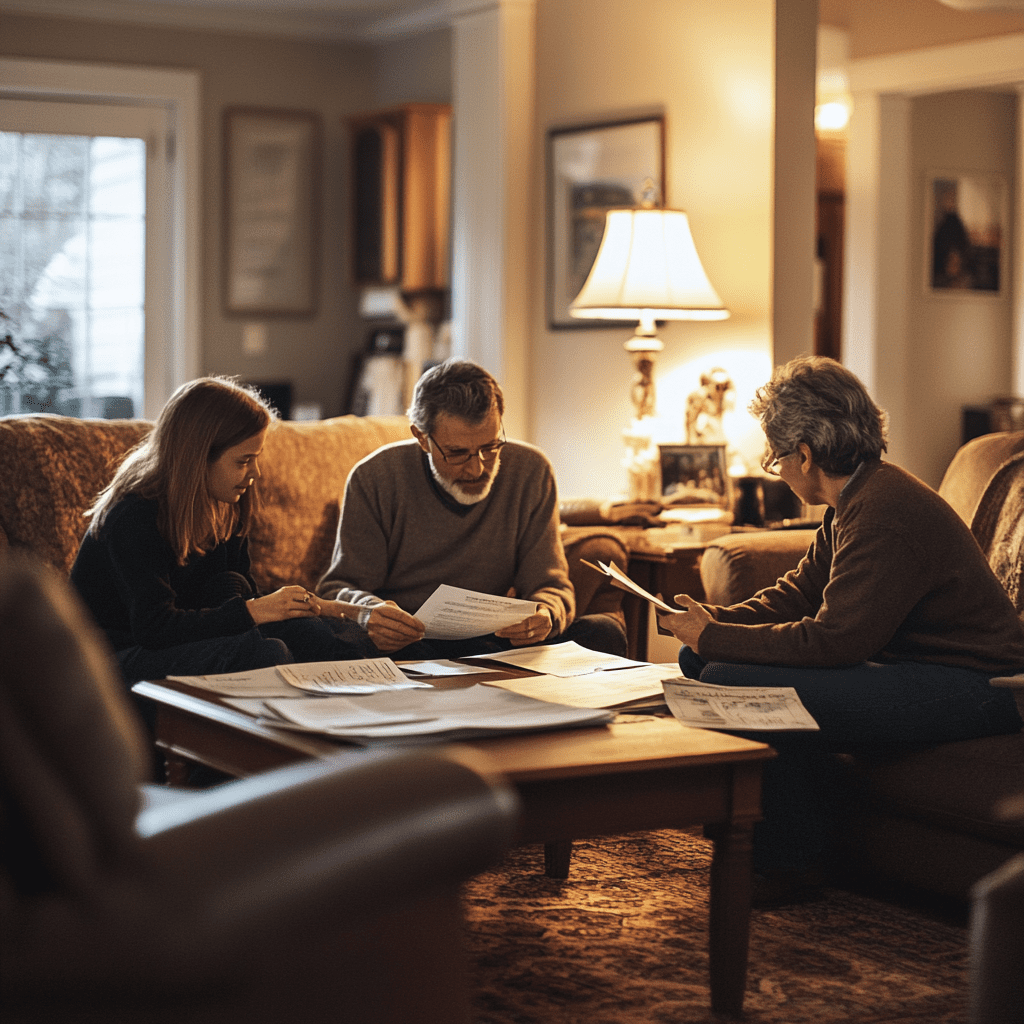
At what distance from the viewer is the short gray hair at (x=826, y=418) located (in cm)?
253

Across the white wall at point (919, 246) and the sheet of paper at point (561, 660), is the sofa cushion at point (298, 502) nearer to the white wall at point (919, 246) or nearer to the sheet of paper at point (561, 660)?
the sheet of paper at point (561, 660)

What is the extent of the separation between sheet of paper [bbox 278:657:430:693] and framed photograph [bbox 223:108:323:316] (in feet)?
12.7

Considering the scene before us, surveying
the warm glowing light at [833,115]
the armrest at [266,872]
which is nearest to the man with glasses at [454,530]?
the armrest at [266,872]

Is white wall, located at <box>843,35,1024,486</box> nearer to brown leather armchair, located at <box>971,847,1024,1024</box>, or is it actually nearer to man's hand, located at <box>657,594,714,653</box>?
man's hand, located at <box>657,594,714,653</box>

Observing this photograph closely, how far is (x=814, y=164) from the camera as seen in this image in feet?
13.7

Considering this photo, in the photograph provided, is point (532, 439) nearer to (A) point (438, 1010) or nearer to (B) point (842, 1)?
(B) point (842, 1)

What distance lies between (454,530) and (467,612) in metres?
0.45

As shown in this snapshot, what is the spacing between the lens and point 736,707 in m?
2.21

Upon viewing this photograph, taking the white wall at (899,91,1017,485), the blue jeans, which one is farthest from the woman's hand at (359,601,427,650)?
the white wall at (899,91,1017,485)

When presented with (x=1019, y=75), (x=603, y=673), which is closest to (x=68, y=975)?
(x=603, y=673)

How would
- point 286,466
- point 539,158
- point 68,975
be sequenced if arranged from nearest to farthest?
point 68,975 → point 286,466 → point 539,158

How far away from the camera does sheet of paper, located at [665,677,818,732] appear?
2.12m

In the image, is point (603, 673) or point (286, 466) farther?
point (286, 466)

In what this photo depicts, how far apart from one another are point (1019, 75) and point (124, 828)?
552 cm
